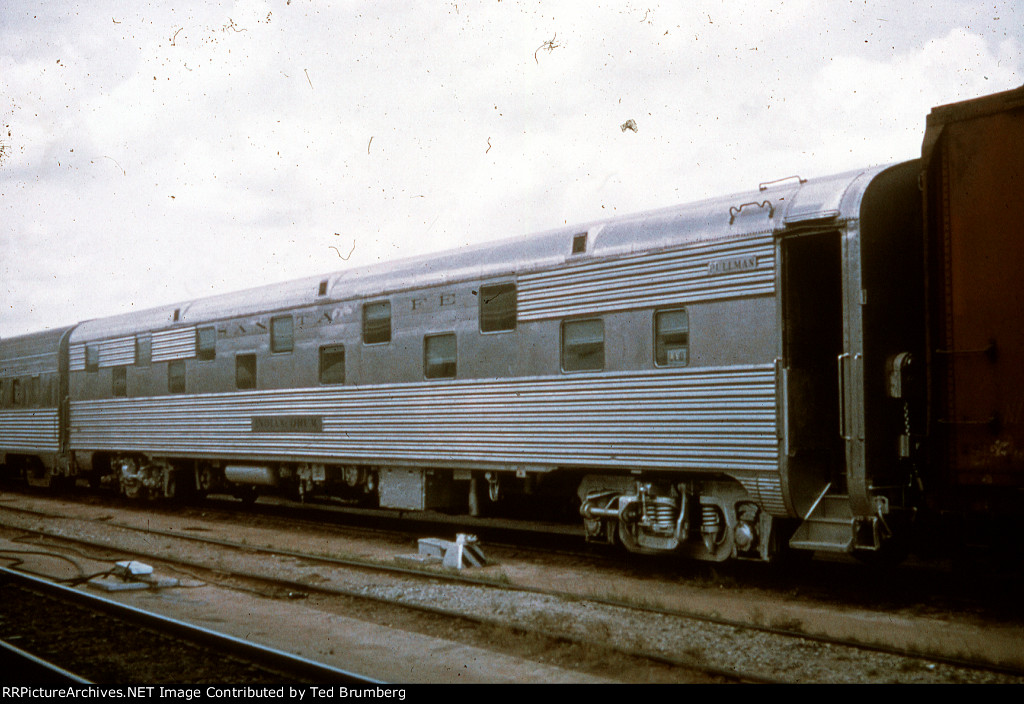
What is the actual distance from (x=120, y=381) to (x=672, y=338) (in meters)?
13.9

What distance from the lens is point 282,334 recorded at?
48.7ft

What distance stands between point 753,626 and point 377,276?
310 inches

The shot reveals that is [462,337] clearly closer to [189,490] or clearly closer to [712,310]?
[712,310]

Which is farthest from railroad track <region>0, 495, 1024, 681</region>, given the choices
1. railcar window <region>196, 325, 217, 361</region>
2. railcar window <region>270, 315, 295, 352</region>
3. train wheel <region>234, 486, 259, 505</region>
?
train wheel <region>234, 486, 259, 505</region>

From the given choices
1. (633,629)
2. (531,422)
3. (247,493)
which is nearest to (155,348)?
(247,493)

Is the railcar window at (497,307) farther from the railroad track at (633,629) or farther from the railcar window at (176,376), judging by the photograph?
the railcar window at (176,376)

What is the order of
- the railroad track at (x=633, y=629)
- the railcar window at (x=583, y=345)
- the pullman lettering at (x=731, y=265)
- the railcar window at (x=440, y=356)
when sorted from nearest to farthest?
the railroad track at (x=633, y=629)
the pullman lettering at (x=731, y=265)
the railcar window at (x=583, y=345)
the railcar window at (x=440, y=356)

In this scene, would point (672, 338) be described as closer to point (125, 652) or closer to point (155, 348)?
point (125, 652)

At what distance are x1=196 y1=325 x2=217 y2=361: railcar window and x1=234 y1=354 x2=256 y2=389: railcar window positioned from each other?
725 millimetres

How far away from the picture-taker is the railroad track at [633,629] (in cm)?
629

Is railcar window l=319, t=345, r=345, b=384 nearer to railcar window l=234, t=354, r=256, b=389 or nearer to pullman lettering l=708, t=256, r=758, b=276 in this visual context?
railcar window l=234, t=354, r=256, b=389

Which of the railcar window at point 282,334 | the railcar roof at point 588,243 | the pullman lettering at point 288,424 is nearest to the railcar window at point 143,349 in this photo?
the railcar roof at point 588,243

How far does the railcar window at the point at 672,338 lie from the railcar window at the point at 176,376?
10.8 m

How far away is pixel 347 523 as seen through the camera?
1590 cm
